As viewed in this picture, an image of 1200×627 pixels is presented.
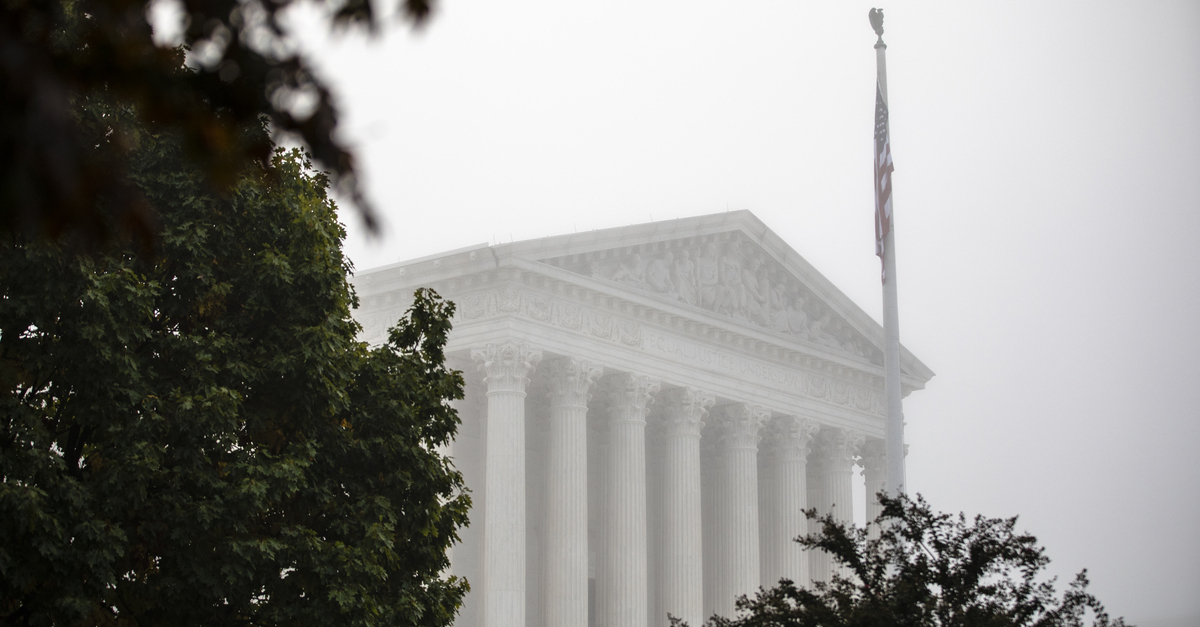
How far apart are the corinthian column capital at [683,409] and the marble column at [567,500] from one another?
147 inches

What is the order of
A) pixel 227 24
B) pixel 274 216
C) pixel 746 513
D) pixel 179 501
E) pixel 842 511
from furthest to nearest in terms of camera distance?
pixel 842 511
pixel 746 513
pixel 274 216
pixel 179 501
pixel 227 24

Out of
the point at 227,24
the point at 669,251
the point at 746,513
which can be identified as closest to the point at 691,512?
the point at 746,513

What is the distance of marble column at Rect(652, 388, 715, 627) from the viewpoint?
4522cm

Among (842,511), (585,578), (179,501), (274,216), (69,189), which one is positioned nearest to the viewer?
(69,189)

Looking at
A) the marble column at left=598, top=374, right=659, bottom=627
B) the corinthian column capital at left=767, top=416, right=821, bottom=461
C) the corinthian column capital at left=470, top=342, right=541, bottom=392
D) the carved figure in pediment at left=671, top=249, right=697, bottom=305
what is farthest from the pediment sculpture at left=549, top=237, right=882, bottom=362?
the corinthian column capital at left=470, top=342, right=541, bottom=392

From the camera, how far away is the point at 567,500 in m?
41.8

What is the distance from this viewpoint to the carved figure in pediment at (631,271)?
4462 cm

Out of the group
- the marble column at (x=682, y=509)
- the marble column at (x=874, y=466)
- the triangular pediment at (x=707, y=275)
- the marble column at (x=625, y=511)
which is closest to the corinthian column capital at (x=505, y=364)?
the triangular pediment at (x=707, y=275)

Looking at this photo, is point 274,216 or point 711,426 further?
point 711,426

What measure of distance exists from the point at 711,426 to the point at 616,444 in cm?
690

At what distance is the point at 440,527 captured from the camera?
21625 millimetres

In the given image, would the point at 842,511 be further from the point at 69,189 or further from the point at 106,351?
the point at 69,189

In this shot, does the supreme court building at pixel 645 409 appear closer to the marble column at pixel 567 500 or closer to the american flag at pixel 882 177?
the marble column at pixel 567 500

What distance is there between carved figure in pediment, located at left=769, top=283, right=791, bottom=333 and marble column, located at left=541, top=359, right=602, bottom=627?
941 cm
